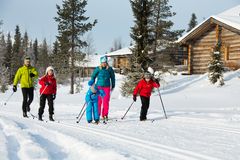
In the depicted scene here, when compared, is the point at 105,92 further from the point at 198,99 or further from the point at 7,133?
the point at 198,99

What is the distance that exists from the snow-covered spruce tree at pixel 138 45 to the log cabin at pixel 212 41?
6.78 m

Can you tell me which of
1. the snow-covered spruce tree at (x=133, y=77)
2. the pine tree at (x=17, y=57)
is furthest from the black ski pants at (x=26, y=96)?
the pine tree at (x=17, y=57)

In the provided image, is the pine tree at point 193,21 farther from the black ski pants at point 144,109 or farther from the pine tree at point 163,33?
the black ski pants at point 144,109

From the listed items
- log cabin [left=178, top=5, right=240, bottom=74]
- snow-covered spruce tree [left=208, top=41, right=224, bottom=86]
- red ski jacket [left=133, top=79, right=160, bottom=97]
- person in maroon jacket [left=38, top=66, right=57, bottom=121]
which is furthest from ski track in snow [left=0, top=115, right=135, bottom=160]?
log cabin [left=178, top=5, right=240, bottom=74]

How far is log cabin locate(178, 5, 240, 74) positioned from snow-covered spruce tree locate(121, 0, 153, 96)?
6783 mm

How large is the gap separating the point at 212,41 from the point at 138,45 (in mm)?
9046

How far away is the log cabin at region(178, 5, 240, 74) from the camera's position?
29.4 meters

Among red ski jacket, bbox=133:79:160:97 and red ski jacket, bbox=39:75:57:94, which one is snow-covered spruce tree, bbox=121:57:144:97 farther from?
red ski jacket, bbox=39:75:57:94

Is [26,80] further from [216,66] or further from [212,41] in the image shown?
[212,41]

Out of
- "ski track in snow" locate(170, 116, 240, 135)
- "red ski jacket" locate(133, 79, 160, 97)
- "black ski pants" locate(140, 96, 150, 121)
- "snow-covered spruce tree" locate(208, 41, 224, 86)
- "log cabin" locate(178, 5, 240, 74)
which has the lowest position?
"ski track in snow" locate(170, 116, 240, 135)

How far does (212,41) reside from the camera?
31.3 m

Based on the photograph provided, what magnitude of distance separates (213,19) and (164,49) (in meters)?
5.32

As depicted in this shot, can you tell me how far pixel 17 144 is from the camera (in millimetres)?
5031

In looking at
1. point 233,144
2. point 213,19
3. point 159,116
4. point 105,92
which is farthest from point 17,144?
point 213,19
